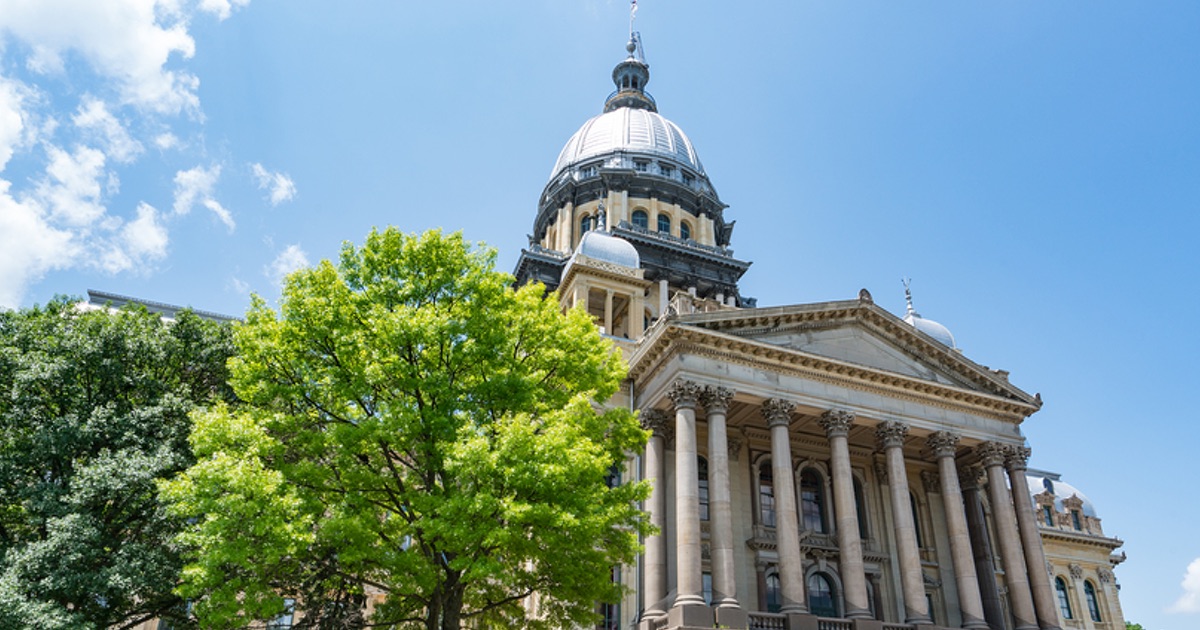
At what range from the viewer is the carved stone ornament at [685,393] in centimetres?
2891

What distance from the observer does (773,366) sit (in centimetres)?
3138

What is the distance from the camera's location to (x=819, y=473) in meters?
35.3

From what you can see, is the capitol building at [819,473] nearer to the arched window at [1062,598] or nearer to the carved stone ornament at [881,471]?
the carved stone ornament at [881,471]

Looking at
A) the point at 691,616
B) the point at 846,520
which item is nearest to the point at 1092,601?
the point at 846,520

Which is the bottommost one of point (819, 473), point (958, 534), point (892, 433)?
point (958, 534)

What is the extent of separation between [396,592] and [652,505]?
12526 mm

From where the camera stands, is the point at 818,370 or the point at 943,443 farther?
the point at 943,443

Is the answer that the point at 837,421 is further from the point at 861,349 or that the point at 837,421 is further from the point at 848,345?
the point at 861,349

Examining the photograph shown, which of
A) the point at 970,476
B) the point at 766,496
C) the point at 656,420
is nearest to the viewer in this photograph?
the point at 656,420

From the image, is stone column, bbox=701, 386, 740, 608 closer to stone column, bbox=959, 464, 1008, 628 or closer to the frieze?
the frieze

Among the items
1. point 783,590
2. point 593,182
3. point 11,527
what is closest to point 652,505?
point 783,590

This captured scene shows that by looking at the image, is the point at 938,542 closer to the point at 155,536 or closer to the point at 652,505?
the point at 652,505

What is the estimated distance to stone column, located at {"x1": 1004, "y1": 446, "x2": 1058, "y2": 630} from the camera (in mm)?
31734

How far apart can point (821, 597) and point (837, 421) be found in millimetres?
7486
